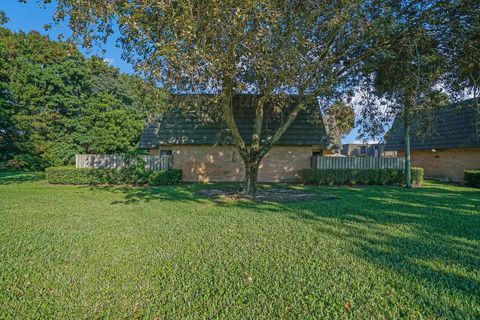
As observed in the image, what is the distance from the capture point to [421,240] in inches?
198

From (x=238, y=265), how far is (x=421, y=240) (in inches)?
147

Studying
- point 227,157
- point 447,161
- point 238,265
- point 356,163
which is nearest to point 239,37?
point 238,265

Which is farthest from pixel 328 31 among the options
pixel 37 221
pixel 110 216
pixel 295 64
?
pixel 37 221

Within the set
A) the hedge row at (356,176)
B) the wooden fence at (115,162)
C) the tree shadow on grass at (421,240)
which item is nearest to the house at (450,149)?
the hedge row at (356,176)

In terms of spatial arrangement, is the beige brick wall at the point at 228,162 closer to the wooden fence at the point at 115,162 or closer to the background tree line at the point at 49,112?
the wooden fence at the point at 115,162

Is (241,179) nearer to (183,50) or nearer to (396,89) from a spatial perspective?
(396,89)

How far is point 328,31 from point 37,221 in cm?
964

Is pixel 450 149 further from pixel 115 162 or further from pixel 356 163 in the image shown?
pixel 115 162

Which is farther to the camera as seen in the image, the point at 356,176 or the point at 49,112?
the point at 49,112

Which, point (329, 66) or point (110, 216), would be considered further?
point (329, 66)

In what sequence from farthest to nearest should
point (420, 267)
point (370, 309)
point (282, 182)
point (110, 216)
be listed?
point (282, 182)
point (110, 216)
point (420, 267)
point (370, 309)

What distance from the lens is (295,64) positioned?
756 centimetres

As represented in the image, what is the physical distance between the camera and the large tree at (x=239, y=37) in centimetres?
589

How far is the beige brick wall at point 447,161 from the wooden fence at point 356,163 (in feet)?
16.3
